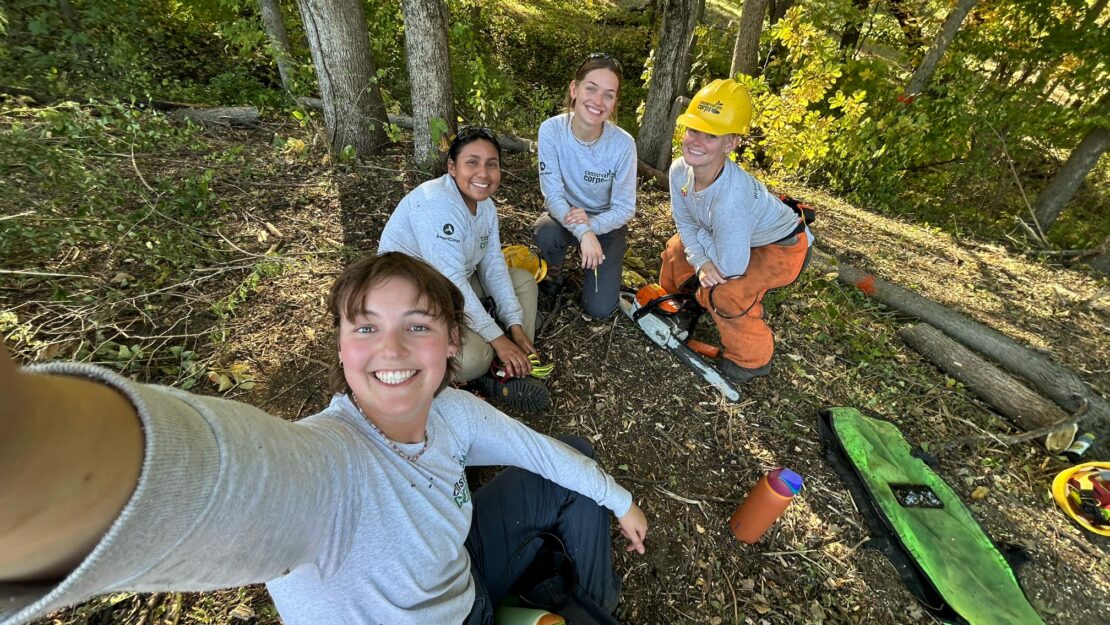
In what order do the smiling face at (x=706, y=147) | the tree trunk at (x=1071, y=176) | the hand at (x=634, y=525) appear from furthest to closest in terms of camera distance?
1. the tree trunk at (x=1071, y=176)
2. the smiling face at (x=706, y=147)
3. the hand at (x=634, y=525)

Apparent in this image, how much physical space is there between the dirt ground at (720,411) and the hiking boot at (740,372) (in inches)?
3.7

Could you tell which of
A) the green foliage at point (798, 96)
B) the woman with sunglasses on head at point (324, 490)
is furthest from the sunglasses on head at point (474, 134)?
the green foliage at point (798, 96)

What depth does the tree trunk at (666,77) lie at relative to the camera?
456 cm

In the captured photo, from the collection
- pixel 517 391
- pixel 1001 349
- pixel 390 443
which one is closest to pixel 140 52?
pixel 517 391

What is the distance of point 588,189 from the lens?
347 centimetres

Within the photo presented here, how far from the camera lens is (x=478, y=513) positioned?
5.75ft

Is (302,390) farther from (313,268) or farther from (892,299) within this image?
(892,299)

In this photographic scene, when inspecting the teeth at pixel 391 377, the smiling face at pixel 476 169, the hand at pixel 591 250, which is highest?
the smiling face at pixel 476 169

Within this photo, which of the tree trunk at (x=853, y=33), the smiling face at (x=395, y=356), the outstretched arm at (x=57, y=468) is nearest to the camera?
the outstretched arm at (x=57, y=468)

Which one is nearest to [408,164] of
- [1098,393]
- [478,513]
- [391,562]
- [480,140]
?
[480,140]

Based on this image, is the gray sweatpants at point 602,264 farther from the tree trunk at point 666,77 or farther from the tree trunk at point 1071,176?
the tree trunk at point 1071,176

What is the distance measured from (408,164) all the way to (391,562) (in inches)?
154

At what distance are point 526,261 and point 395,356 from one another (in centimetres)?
230

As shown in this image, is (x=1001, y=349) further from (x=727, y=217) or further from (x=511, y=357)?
(x=511, y=357)
